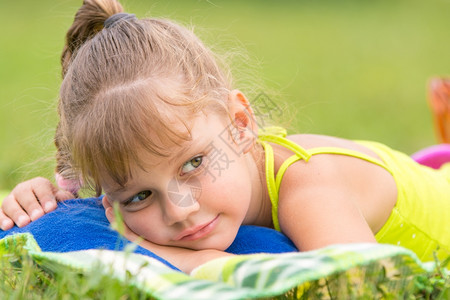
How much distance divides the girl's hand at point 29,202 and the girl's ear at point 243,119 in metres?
0.69

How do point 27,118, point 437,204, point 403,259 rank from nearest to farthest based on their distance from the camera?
point 403,259
point 437,204
point 27,118

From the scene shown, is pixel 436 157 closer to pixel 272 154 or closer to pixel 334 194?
pixel 272 154

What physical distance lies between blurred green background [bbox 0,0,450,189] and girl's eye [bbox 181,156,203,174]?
0.57 meters

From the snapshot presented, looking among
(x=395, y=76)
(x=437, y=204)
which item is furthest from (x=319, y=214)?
(x=395, y=76)

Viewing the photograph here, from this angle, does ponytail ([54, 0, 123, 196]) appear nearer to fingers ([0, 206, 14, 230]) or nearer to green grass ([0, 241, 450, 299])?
fingers ([0, 206, 14, 230])

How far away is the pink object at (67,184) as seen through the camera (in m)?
2.43

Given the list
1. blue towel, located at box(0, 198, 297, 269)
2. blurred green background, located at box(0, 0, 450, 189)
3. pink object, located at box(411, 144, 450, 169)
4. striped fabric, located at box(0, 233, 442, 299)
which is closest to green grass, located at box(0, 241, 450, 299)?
striped fabric, located at box(0, 233, 442, 299)

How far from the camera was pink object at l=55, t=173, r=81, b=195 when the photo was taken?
243 cm

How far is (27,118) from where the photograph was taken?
5.53 m

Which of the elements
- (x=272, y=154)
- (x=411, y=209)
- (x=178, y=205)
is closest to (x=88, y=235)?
(x=178, y=205)

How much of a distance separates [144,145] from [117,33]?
1.61ft

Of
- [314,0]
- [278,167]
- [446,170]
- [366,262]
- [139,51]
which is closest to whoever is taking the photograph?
[366,262]

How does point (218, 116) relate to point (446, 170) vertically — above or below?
above

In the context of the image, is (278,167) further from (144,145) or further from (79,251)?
(79,251)
